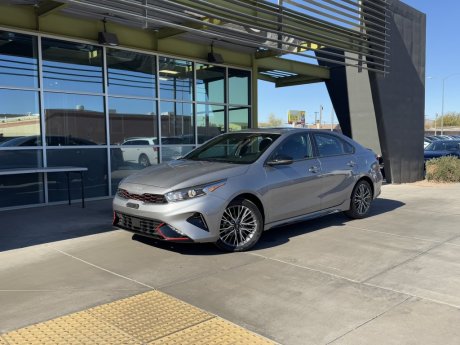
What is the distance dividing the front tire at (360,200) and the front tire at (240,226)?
2.39m

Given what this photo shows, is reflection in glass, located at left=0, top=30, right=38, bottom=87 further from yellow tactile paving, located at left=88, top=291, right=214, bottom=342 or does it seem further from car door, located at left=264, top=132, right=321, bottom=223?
yellow tactile paving, located at left=88, top=291, right=214, bottom=342

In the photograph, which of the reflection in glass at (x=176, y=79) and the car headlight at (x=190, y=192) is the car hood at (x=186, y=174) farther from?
the reflection in glass at (x=176, y=79)

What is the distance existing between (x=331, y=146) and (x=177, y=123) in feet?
17.2

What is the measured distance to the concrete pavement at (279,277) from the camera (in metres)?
3.67

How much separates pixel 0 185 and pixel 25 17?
3.23 metres

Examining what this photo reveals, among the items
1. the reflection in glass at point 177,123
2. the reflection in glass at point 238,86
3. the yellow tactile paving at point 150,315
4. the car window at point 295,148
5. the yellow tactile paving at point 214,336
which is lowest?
the yellow tactile paving at point 214,336

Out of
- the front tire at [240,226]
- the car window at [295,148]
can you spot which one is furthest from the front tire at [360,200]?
the front tire at [240,226]

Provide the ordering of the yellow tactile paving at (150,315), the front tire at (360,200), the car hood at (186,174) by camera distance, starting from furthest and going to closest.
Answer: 1. the front tire at (360,200)
2. the car hood at (186,174)
3. the yellow tactile paving at (150,315)

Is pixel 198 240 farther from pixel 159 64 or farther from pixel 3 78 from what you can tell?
pixel 159 64

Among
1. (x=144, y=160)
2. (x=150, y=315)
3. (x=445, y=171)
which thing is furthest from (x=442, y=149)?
(x=150, y=315)

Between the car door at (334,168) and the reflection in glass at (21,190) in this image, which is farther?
the reflection in glass at (21,190)

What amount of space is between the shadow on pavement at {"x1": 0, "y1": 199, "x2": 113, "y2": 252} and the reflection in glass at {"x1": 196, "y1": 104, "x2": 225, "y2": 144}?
151 inches

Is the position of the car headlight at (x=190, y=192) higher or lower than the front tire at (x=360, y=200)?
higher

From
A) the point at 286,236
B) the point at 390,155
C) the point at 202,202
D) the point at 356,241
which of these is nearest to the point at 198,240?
the point at 202,202
